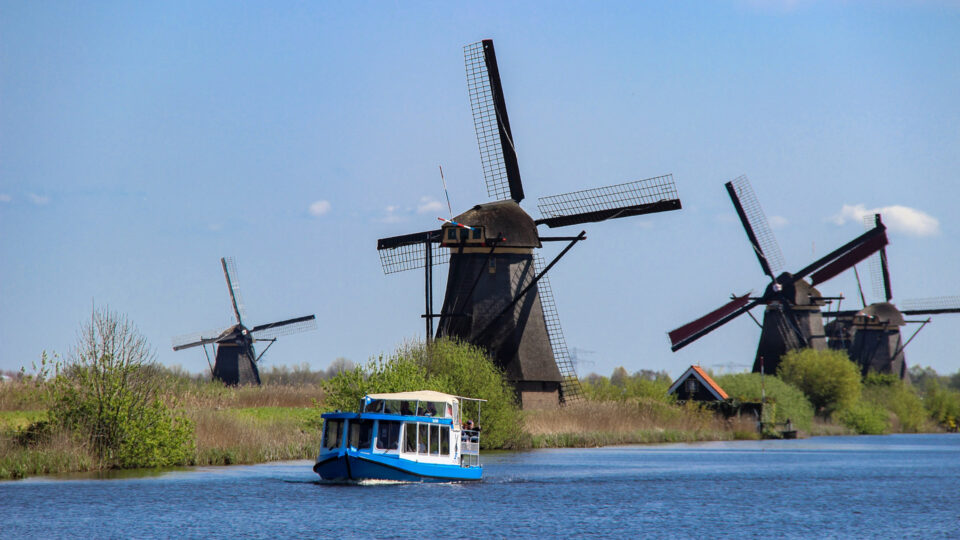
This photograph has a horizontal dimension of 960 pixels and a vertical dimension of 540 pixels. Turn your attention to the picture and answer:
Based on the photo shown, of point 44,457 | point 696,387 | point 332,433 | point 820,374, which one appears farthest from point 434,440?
point 820,374

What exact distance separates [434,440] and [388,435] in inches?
78.3

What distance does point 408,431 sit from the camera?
37.4 metres

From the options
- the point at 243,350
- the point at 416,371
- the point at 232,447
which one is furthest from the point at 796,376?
the point at 232,447

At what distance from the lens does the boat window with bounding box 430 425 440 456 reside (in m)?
38.1

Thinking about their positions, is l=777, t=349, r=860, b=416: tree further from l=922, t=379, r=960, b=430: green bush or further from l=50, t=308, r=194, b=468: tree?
l=50, t=308, r=194, b=468: tree

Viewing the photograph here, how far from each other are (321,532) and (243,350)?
66.1 metres

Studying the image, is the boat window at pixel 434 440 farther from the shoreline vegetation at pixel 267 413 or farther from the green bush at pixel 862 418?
the green bush at pixel 862 418

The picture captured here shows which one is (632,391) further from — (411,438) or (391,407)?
(411,438)

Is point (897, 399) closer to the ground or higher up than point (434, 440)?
higher up

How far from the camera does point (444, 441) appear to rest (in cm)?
3862

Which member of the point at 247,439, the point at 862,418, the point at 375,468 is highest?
the point at 862,418

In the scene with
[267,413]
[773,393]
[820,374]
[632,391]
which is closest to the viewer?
[267,413]

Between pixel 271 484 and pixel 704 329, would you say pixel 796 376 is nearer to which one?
pixel 704 329

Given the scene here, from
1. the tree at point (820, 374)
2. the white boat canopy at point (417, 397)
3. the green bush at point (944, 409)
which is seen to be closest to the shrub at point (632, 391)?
the tree at point (820, 374)
